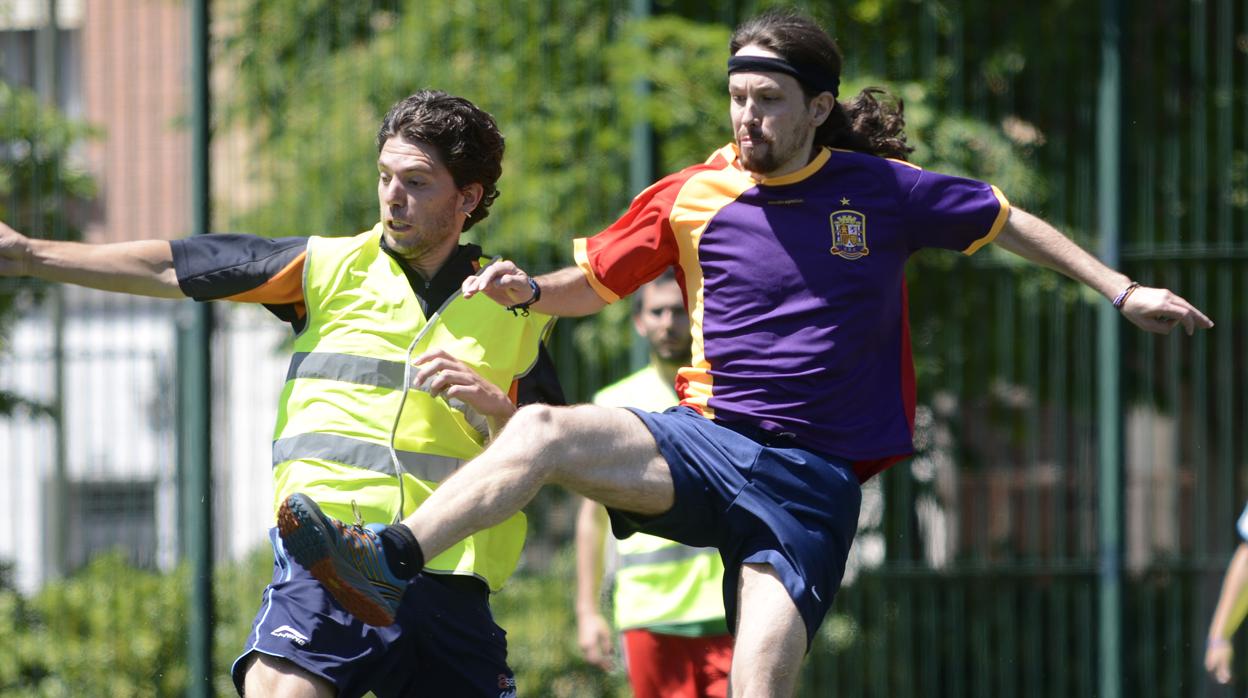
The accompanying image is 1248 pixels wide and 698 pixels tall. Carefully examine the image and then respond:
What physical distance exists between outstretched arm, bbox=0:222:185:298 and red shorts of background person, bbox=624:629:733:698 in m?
2.11

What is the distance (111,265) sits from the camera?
14.0ft

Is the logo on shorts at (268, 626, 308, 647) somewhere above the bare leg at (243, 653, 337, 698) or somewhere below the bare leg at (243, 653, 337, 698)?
above

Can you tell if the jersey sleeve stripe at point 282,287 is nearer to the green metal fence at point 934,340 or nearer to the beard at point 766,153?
the beard at point 766,153

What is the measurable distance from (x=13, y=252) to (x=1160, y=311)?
2.87m

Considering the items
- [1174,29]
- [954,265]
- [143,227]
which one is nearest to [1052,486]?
[954,265]

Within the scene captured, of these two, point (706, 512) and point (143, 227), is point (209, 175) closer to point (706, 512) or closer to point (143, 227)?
point (143, 227)

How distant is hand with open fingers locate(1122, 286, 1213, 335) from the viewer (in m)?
4.12

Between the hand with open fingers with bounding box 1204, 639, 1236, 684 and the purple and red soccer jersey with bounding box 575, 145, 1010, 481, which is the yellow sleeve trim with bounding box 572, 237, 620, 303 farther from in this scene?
the hand with open fingers with bounding box 1204, 639, 1236, 684

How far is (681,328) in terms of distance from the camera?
570 centimetres

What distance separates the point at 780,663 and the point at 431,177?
1.54 m

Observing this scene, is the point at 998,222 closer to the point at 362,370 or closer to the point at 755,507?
the point at 755,507

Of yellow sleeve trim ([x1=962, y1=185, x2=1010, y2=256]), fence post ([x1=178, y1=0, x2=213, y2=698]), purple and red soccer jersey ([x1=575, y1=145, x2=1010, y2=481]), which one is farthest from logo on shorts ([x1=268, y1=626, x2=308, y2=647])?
fence post ([x1=178, y1=0, x2=213, y2=698])

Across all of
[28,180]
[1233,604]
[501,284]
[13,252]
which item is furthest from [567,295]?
[28,180]

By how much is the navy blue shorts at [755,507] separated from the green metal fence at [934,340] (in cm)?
322
